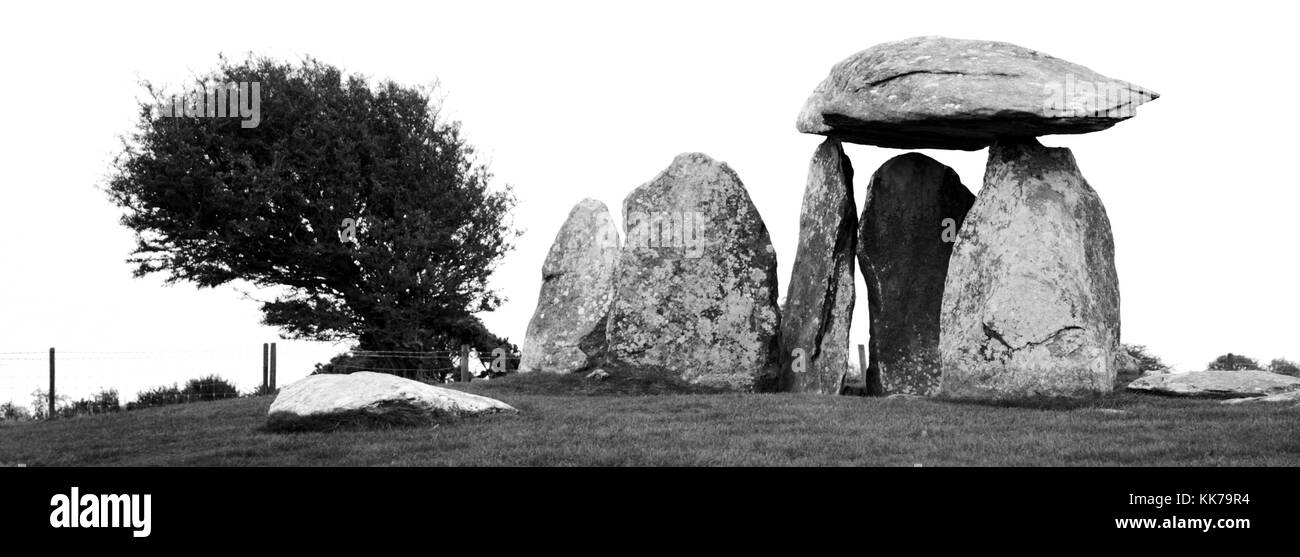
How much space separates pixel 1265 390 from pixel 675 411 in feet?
36.6

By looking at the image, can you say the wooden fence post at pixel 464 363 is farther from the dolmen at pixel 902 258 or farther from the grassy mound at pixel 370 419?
the grassy mound at pixel 370 419

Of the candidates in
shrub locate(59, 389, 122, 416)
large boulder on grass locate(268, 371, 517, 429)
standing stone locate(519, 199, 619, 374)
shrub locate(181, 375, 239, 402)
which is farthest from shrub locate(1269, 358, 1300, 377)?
shrub locate(59, 389, 122, 416)

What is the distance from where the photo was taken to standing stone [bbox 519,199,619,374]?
2947cm

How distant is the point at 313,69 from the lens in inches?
1453

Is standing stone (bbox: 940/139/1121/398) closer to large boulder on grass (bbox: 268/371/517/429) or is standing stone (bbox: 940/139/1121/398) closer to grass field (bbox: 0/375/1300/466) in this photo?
grass field (bbox: 0/375/1300/466)

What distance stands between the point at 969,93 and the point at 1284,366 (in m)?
17.1

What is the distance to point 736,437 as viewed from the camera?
675 inches

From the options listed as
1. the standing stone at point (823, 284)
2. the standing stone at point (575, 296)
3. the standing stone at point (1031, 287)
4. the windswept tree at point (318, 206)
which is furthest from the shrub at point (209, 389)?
the standing stone at point (1031, 287)

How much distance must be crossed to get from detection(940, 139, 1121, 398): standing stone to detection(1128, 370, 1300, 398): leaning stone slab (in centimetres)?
121

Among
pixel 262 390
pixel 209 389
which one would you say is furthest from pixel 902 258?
pixel 209 389

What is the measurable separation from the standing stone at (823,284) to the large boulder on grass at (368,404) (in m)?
7.67
